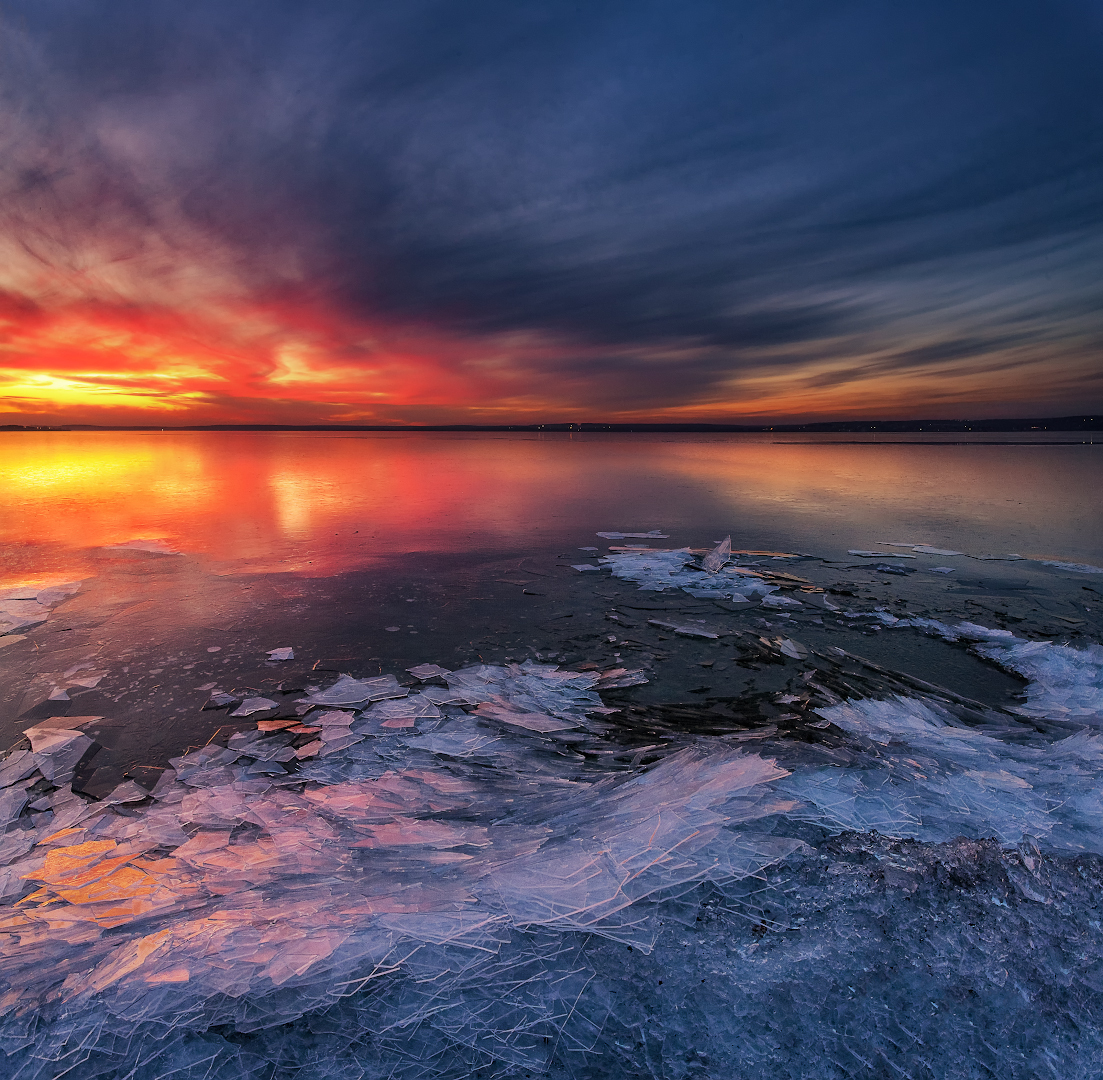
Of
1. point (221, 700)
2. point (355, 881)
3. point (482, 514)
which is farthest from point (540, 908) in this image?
point (482, 514)

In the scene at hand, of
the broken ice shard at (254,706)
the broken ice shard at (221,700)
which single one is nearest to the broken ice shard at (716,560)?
the broken ice shard at (254,706)

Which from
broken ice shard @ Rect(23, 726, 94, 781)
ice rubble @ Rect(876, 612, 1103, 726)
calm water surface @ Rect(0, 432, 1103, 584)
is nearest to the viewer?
broken ice shard @ Rect(23, 726, 94, 781)

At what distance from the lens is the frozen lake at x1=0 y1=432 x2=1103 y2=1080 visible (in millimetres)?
1443

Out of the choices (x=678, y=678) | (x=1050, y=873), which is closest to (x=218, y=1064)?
(x=1050, y=873)

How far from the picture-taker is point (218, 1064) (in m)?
1.38

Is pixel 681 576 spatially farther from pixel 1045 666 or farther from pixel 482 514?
pixel 482 514

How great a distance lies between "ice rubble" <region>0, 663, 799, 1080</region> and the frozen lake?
1 cm

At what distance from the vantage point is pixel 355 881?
1.98m

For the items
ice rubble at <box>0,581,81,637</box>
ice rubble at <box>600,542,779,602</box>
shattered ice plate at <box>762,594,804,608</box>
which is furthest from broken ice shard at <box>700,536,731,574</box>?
ice rubble at <box>0,581,81,637</box>

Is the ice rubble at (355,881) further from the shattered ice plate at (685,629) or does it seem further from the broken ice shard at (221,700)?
the shattered ice plate at (685,629)

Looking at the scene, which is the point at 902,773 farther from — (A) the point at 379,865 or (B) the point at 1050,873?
(A) the point at 379,865

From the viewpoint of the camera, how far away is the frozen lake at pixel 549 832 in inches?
56.8

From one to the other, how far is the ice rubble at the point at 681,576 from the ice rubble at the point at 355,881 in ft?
10.5

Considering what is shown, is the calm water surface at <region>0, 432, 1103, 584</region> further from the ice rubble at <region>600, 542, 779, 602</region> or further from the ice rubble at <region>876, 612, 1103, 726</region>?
the ice rubble at <region>876, 612, 1103, 726</region>
